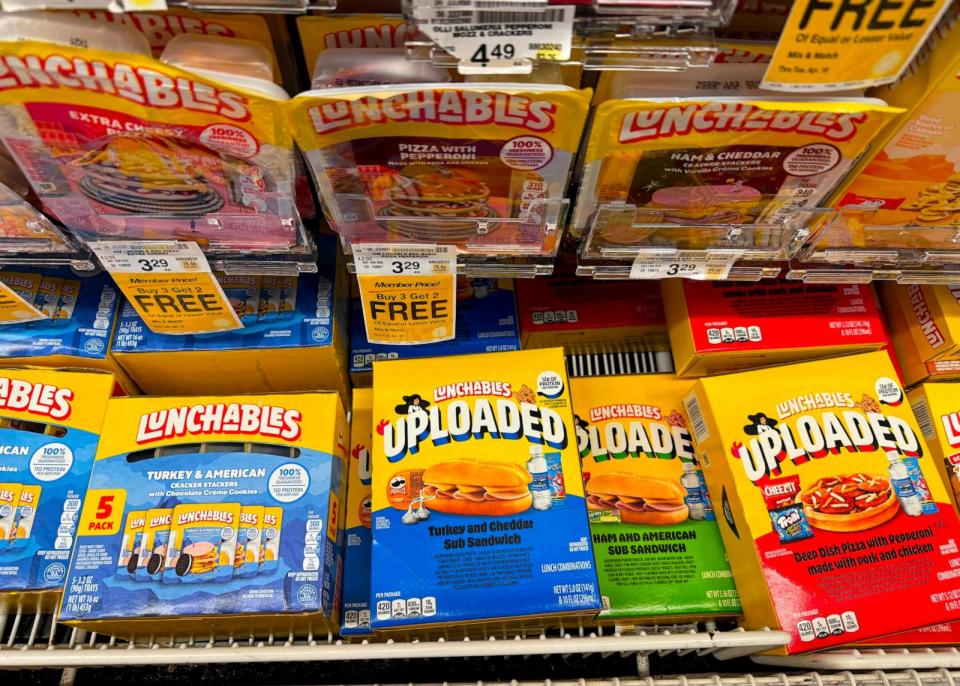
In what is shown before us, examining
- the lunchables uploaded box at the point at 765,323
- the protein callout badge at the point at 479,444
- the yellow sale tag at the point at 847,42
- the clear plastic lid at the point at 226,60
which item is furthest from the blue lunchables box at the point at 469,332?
the yellow sale tag at the point at 847,42

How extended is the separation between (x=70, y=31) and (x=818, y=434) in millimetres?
1481

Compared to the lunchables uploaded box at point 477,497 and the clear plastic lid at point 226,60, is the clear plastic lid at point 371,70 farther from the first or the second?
the lunchables uploaded box at point 477,497

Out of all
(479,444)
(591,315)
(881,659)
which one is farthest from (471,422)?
(881,659)

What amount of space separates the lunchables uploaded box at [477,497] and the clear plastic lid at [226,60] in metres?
0.67

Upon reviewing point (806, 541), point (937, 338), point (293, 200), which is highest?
point (293, 200)

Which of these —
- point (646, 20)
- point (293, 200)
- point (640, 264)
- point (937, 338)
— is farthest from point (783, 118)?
point (937, 338)

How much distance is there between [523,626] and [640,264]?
0.75 meters

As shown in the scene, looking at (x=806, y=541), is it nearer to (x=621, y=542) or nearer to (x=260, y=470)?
(x=621, y=542)

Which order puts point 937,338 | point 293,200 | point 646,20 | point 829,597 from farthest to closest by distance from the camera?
point 937,338 → point 829,597 → point 293,200 → point 646,20

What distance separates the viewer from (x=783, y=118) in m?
0.97

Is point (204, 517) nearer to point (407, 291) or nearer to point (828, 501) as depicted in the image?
point (407, 291)

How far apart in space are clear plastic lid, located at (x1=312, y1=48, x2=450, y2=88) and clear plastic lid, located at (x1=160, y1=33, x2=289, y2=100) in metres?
0.07

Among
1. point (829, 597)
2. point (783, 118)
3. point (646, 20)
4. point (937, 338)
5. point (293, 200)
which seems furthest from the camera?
A: point (937, 338)

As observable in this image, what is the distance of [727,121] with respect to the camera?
3.23ft
